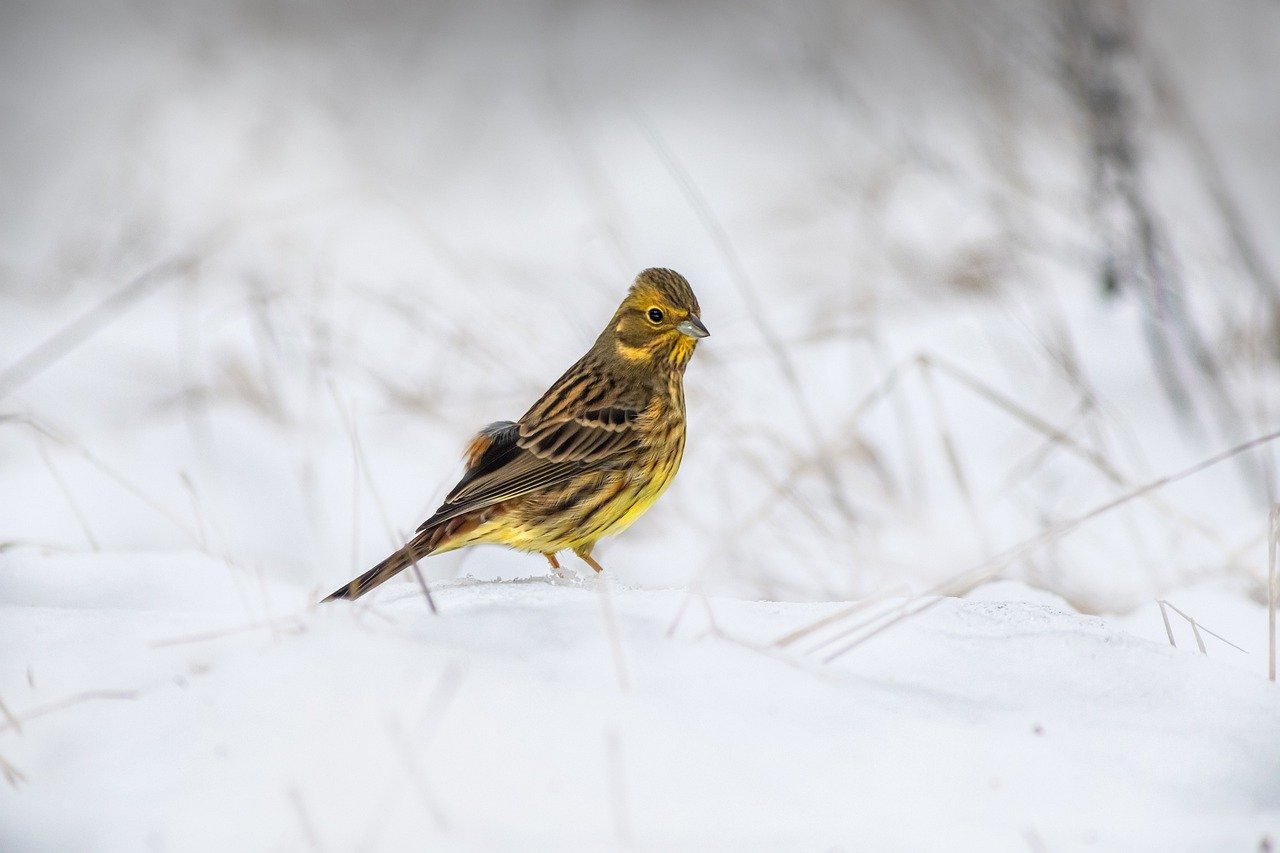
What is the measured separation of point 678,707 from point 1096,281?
471 cm

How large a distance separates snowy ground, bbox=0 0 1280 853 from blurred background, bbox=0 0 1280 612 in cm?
4

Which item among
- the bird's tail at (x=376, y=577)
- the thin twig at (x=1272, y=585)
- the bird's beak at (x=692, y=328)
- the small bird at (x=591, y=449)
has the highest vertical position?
the bird's beak at (x=692, y=328)

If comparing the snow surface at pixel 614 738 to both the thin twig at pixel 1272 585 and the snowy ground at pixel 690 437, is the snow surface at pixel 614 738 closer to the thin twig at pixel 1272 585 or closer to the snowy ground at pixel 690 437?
the snowy ground at pixel 690 437

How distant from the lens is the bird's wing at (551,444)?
344 cm

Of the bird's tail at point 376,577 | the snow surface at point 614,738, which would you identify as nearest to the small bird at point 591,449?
the bird's tail at point 376,577

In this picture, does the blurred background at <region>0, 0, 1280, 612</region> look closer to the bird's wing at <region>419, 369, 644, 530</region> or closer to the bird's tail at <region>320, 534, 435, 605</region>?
the bird's tail at <region>320, 534, 435, 605</region>

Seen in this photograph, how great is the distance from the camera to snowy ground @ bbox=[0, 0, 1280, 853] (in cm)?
194

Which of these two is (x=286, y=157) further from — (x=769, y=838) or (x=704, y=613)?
(x=769, y=838)

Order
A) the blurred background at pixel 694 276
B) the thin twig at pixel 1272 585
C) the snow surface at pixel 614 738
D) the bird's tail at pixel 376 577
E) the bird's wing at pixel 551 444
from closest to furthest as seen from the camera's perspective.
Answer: the snow surface at pixel 614 738, the thin twig at pixel 1272 585, the bird's tail at pixel 376 577, the bird's wing at pixel 551 444, the blurred background at pixel 694 276

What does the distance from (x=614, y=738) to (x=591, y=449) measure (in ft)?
5.75

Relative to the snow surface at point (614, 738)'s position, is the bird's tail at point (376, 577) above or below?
above

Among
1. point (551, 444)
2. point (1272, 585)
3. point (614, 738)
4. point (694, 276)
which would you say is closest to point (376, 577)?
point (551, 444)

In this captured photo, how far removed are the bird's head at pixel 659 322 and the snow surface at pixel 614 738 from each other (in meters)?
1.59

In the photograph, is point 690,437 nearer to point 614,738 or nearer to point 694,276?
point 694,276
